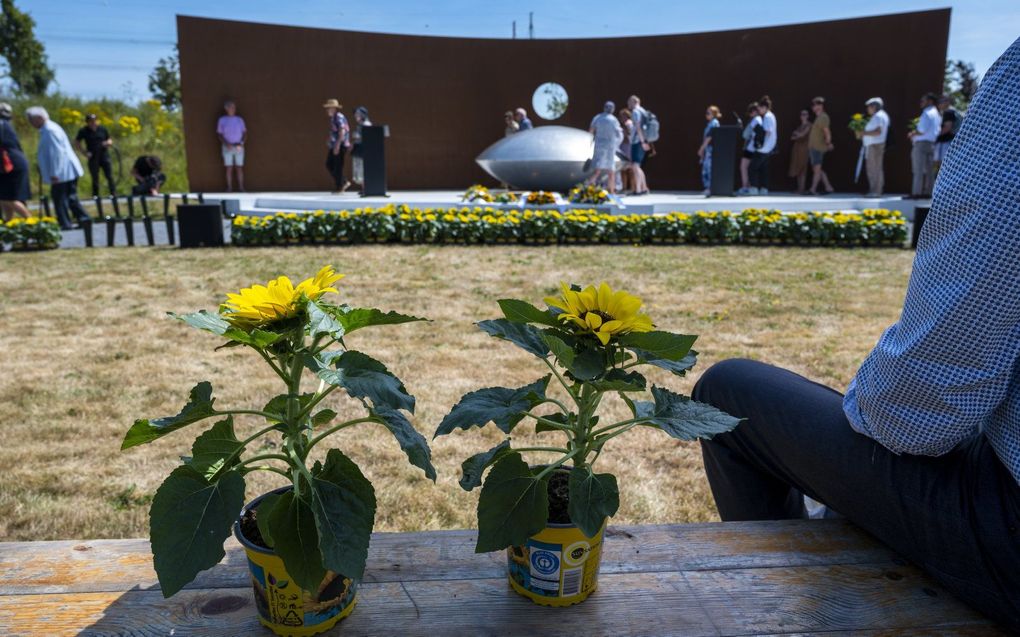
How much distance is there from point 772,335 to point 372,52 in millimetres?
13101

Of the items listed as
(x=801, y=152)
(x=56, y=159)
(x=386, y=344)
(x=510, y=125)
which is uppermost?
(x=510, y=125)

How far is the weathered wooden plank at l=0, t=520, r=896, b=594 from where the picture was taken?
121 cm

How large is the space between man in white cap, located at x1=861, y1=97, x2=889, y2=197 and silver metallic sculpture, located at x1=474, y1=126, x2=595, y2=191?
476 cm

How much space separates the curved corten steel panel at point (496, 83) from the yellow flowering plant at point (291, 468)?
50.8ft

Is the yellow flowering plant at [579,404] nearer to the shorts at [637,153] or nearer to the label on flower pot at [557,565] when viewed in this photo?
the label on flower pot at [557,565]

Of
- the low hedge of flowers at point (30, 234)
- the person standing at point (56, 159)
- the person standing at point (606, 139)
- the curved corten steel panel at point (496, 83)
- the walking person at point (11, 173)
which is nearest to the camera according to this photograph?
the low hedge of flowers at point (30, 234)

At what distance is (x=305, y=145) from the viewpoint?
15.7 meters

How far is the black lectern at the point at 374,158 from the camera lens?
12.2m

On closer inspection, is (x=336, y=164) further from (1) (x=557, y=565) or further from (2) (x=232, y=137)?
(1) (x=557, y=565)

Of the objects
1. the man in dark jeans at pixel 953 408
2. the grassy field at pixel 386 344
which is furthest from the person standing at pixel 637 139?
the man in dark jeans at pixel 953 408

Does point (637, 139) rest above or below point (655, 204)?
above

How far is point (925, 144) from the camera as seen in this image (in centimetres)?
1200

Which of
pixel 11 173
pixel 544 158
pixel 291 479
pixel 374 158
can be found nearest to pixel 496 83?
pixel 374 158

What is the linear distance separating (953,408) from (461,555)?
0.82 meters
